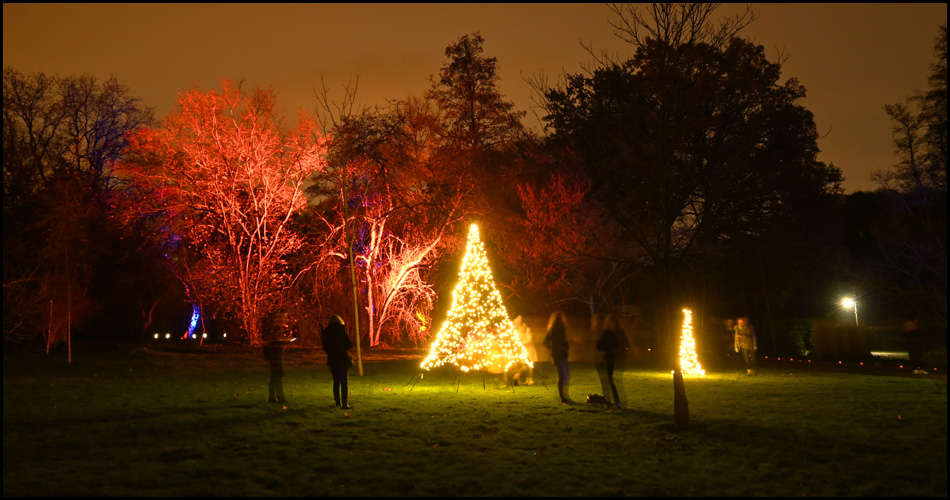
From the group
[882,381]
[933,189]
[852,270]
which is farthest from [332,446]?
[852,270]

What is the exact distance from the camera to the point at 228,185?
85.8ft

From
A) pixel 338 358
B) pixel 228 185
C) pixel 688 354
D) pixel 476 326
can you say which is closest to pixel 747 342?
pixel 688 354

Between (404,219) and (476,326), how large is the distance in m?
15.5

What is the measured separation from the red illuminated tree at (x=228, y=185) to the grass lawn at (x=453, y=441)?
1000 centimetres

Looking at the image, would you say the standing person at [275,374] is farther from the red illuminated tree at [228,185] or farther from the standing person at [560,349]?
the red illuminated tree at [228,185]

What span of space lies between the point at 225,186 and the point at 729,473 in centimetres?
2239

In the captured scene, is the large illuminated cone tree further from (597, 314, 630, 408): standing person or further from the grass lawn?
(597, 314, 630, 408): standing person

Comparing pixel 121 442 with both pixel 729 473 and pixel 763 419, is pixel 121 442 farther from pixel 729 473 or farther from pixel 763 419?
pixel 763 419

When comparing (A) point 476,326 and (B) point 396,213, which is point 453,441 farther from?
(B) point 396,213

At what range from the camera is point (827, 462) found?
8328mm

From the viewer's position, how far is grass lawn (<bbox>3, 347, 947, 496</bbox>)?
7195mm

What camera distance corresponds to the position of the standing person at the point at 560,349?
45.7 feet

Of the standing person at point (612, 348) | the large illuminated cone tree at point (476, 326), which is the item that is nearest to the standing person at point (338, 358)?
the large illuminated cone tree at point (476, 326)

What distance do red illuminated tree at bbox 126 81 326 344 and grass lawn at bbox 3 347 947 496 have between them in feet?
32.8
